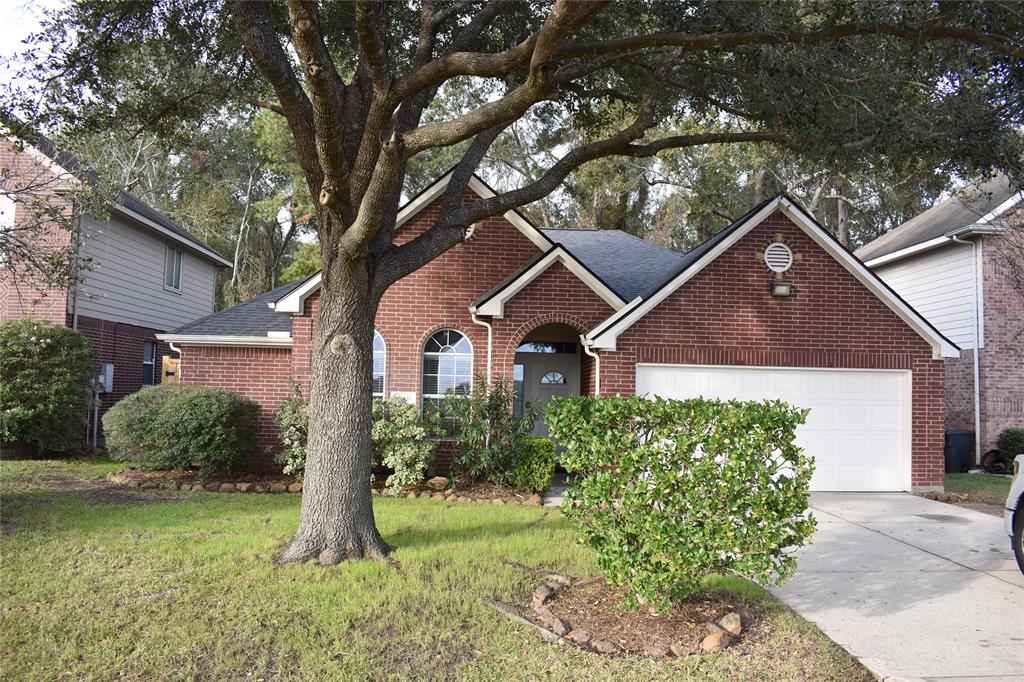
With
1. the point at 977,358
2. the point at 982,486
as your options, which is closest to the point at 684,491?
the point at 982,486

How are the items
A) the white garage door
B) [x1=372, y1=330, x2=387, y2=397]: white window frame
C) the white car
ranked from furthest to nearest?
[x1=372, y1=330, x2=387, y2=397]: white window frame → the white garage door → the white car

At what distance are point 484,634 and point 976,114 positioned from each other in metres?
8.32

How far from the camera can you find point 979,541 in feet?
29.3

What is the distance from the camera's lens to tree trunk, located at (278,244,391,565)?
705 cm

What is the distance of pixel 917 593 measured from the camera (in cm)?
674

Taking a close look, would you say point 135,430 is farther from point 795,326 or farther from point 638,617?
point 795,326

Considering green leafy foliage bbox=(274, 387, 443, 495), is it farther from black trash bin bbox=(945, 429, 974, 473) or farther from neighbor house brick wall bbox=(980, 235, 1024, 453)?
neighbor house brick wall bbox=(980, 235, 1024, 453)

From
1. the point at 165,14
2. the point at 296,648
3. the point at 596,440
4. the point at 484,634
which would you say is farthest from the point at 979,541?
the point at 165,14

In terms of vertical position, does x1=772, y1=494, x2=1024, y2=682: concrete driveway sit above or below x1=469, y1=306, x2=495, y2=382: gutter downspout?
below

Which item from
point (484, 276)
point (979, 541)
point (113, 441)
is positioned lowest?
point (979, 541)

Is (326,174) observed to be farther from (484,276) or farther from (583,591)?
(484,276)

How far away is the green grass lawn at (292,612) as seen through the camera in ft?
15.7

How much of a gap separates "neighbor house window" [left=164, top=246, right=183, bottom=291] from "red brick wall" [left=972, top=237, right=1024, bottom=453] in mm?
21108

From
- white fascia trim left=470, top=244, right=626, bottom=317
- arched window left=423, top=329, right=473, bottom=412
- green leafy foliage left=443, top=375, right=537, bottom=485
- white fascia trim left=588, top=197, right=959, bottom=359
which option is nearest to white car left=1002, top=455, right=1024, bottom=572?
white fascia trim left=588, top=197, right=959, bottom=359
